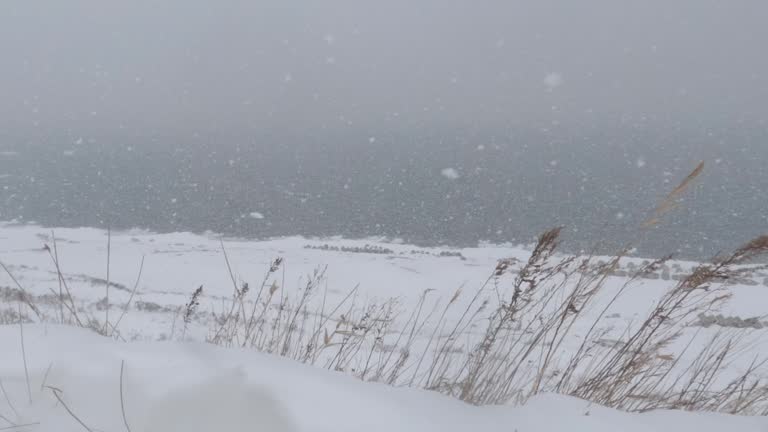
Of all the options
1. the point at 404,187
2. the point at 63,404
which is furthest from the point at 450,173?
the point at 63,404

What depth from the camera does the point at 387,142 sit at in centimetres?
13688

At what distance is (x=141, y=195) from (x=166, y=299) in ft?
187

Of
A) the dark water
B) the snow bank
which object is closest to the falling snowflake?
the dark water

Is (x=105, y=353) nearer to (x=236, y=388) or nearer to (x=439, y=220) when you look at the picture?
(x=236, y=388)

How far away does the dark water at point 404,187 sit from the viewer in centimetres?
4781

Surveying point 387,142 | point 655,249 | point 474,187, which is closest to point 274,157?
point 387,142

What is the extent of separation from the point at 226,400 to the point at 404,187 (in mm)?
76494

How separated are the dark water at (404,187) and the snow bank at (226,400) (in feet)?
2.47

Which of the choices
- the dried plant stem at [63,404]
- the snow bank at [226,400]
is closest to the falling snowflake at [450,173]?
the snow bank at [226,400]

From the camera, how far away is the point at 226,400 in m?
Result: 1.16

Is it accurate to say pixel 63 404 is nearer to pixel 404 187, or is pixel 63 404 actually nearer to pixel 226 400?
pixel 226 400

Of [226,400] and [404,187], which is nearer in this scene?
[226,400]

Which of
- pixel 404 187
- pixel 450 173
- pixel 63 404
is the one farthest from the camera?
pixel 450 173

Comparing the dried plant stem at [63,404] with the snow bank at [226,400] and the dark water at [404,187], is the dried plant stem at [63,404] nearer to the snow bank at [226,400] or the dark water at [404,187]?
the snow bank at [226,400]
